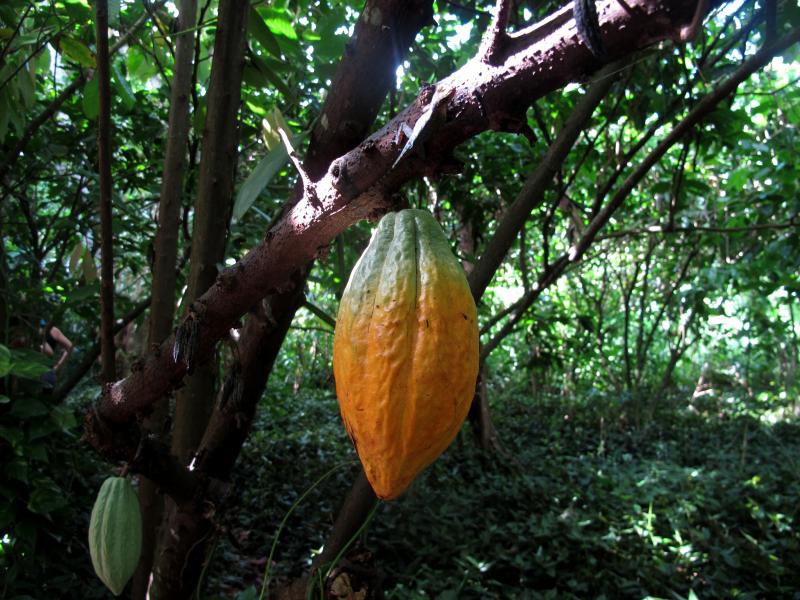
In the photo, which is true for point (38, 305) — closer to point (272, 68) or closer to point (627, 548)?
point (272, 68)

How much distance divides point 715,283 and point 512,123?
12.3 ft

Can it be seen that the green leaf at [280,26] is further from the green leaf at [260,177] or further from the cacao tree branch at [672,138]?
the cacao tree branch at [672,138]

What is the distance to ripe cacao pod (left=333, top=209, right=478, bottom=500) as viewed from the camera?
491 millimetres

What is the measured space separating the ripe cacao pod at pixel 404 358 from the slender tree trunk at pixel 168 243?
2.86 ft

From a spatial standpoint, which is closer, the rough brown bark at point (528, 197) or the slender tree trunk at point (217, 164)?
the slender tree trunk at point (217, 164)

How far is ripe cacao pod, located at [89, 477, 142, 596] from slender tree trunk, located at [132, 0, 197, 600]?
24cm

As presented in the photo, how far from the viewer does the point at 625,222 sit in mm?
4934

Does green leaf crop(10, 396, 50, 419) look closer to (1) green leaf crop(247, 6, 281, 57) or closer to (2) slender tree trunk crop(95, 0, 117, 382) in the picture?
(2) slender tree trunk crop(95, 0, 117, 382)

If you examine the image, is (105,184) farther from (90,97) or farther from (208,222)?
(90,97)

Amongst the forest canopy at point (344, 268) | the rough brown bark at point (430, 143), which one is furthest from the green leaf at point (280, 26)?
the rough brown bark at point (430, 143)

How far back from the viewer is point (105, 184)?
36.2 inches

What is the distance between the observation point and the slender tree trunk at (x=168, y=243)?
128 cm

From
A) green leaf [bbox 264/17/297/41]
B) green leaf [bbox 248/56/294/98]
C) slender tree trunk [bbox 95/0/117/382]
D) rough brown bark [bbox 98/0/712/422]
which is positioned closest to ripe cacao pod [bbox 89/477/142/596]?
slender tree trunk [bbox 95/0/117/382]

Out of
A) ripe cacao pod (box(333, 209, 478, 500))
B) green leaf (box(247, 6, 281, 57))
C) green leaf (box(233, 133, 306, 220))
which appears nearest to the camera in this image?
ripe cacao pod (box(333, 209, 478, 500))
